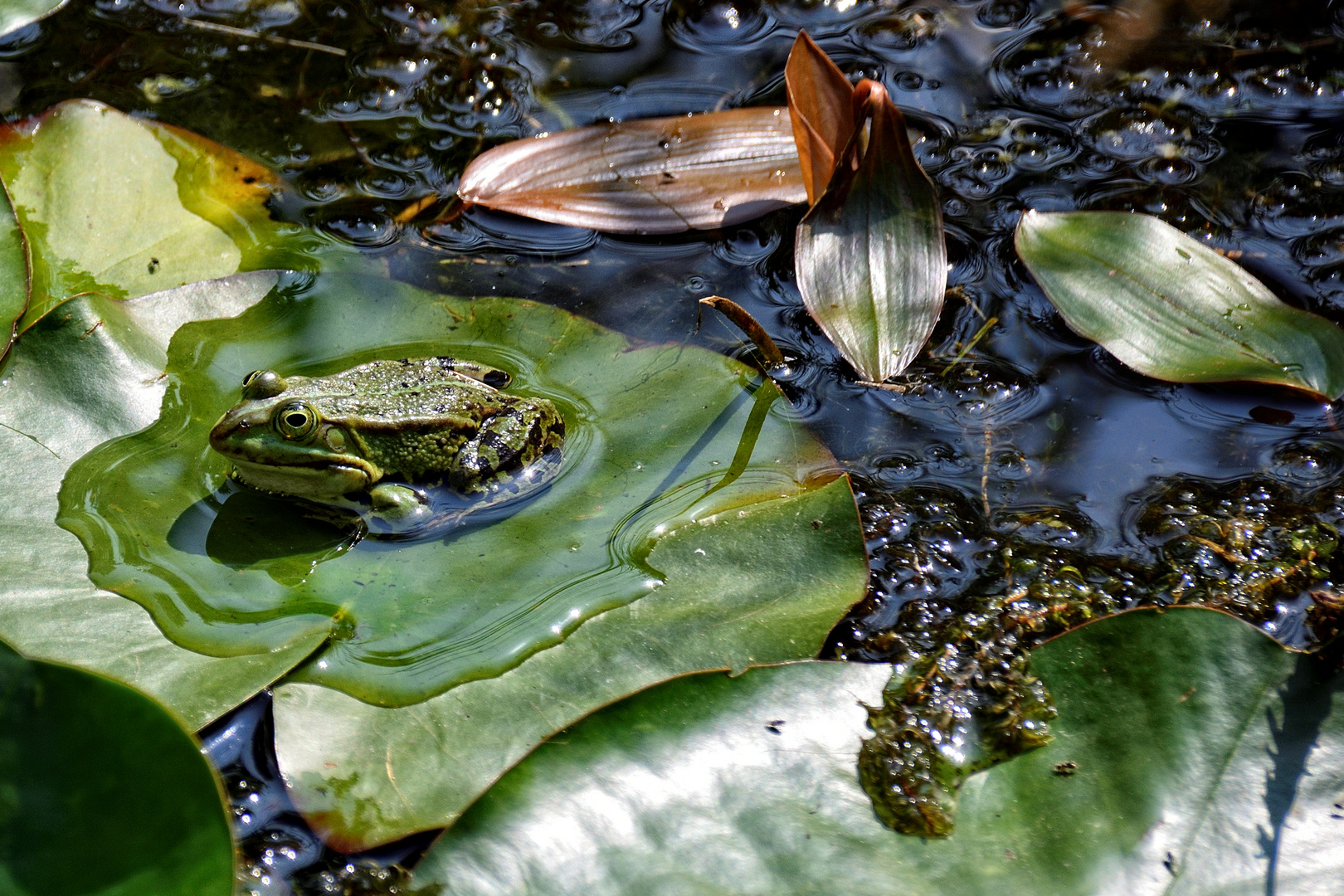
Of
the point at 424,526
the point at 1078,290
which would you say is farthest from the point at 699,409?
the point at 1078,290

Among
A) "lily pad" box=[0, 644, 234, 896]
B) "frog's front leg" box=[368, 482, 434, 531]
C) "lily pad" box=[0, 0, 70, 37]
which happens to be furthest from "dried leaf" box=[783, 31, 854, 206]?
"lily pad" box=[0, 0, 70, 37]

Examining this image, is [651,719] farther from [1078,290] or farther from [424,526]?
[1078,290]

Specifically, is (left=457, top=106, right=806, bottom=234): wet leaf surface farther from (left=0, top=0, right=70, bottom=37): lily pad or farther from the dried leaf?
(left=0, top=0, right=70, bottom=37): lily pad

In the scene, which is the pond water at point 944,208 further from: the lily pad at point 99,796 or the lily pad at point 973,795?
the lily pad at point 99,796

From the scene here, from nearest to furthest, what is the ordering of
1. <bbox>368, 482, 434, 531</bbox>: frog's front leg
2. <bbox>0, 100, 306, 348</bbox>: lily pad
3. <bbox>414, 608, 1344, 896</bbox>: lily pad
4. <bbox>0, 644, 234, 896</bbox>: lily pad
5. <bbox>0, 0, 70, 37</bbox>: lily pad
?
<bbox>0, 644, 234, 896</bbox>: lily pad → <bbox>414, 608, 1344, 896</bbox>: lily pad → <bbox>368, 482, 434, 531</bbox>: frog's front leg → <bbox>0, 100, 306, 348</bbox>: lily pad → <bbox>0, 0, 70, 37</bbox>: lily pad

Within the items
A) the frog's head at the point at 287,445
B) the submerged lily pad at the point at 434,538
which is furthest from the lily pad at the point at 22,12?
the frog's head at the point at 287,445
